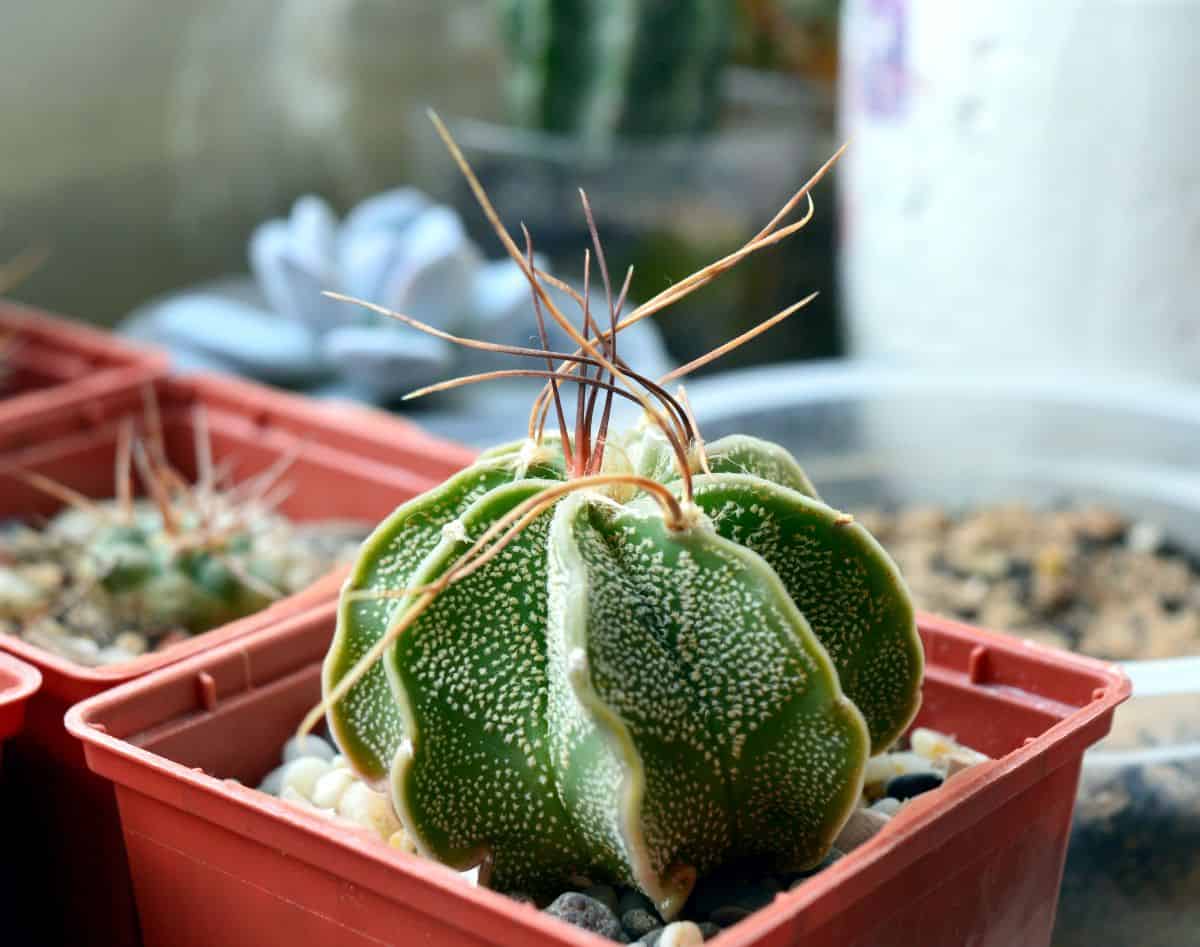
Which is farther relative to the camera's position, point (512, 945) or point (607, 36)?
point (607, 36)

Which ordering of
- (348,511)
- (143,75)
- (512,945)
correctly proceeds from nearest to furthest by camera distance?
(512,945) < (348,511) < (143,75)

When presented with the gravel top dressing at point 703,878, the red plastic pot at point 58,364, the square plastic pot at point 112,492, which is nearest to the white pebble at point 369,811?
the gravel top dressing at point 703,878

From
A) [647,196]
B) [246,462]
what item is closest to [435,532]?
[246,462]

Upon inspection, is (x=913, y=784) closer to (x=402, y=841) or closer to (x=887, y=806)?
(x=887, y=806)

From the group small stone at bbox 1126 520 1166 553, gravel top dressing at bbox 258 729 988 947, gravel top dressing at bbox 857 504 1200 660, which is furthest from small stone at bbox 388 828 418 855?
small stone at bbox 1126 520 1166 553

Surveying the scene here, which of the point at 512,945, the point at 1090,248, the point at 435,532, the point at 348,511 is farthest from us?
the point at 1090,248

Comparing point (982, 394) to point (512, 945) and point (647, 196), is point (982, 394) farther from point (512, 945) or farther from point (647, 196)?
point (512, 945)

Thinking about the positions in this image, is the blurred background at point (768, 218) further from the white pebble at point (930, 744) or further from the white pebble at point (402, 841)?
the white pebble at point (402, 841)
